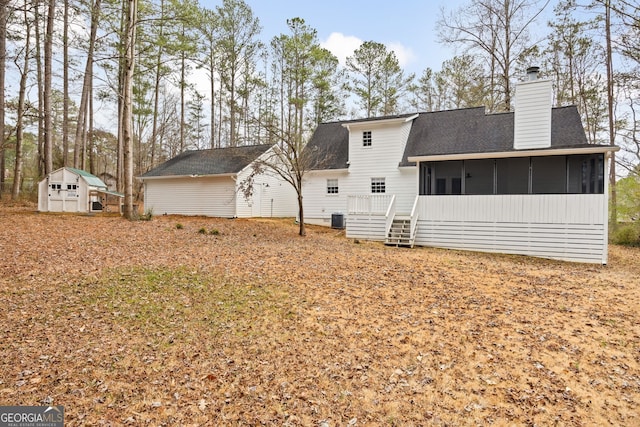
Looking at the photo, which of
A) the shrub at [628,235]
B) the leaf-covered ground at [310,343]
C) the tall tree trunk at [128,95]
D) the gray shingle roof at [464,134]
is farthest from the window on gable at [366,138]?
the shrub at [628,235]

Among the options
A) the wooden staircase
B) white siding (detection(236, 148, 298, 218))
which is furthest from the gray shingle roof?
white siding (detection(236, 148, 298, 218))

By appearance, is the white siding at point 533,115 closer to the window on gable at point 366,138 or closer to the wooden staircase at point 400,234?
the wooden staircase at point 400,234

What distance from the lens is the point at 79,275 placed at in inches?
266

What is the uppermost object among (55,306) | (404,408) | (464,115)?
(464,115)

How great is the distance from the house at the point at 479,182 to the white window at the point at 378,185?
A: 0.05m

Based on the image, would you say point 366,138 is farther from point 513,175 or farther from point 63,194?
point 63,194

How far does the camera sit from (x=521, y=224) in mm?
11461

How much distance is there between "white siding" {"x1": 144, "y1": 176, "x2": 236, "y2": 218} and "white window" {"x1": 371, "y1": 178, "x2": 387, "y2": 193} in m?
7.73

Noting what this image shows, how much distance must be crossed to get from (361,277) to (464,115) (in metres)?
12.4

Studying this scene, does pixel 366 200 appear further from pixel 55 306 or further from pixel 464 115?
pixel 55 306

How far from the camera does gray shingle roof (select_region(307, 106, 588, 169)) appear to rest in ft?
43.8

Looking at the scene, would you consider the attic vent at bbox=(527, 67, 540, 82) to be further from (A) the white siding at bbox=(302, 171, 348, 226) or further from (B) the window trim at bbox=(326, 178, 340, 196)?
(B) the window trim at bbox=(326, 178, 340, 196)

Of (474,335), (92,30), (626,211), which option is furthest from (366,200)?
(92,30)

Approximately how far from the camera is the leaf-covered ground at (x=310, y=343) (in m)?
3.49
